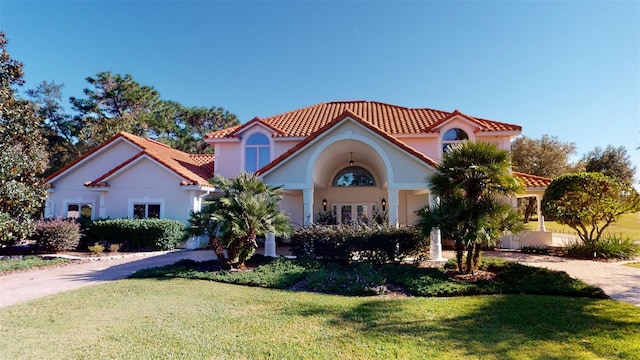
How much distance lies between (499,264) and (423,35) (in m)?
12.5

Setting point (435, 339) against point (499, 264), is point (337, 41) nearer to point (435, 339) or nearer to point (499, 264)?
point (499, 264)

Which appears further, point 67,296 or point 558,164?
point 558,164

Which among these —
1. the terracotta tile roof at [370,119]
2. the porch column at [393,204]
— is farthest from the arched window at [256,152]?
the porch column at [393,204]

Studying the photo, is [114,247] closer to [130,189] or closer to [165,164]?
[130,189]

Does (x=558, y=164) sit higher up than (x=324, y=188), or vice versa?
(x=558, y=164)

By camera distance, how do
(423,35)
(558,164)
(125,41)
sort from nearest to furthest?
(423,35) → (125,41) → (558,164)

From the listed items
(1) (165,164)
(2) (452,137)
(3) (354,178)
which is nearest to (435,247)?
(2) (452,137)

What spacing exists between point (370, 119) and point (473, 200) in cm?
1317

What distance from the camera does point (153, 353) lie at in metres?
5.43

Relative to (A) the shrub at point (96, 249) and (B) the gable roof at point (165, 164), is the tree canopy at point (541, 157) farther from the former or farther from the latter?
(A) the shrub at point (96, 249)

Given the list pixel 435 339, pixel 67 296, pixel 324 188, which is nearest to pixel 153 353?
pixel 435 339

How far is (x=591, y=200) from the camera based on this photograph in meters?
16.5

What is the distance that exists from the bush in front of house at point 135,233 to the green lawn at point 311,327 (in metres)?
9.48

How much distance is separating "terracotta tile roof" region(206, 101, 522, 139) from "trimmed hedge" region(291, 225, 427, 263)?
27.9 feet
